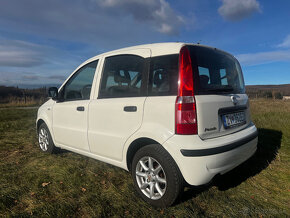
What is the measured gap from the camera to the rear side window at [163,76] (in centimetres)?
219

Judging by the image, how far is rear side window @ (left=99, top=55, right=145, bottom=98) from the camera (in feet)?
8.38

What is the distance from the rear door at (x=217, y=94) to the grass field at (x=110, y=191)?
835 mm

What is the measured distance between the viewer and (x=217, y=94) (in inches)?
91.4

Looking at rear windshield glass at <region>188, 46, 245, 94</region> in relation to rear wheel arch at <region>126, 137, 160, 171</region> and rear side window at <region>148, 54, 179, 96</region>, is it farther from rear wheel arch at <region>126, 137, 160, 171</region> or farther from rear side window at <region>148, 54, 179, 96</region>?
rear wheel arch at <region>126, 137, 160, 171</region>

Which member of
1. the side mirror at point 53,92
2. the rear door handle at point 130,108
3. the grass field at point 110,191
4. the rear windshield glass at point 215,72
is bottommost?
the grass field at point 110,191

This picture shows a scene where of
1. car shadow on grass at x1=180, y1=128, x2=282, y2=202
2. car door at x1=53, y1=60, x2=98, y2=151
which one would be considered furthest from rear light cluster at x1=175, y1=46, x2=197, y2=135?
car door at x1=53, y1=60, x2=98, y2=151

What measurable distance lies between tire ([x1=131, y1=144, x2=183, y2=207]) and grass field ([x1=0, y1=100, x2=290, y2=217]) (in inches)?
5.0

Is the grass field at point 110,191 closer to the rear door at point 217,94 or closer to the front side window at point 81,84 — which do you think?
the rear door at point 217,94

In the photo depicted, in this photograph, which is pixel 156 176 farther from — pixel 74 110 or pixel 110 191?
pixel 74 110

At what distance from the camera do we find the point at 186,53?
221cm

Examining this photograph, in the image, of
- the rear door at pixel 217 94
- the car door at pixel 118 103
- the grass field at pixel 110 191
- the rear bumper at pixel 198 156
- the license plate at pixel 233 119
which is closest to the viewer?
the rear bumper at pixel 198 156

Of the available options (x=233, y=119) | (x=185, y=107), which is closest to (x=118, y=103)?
(x=185, y=107)

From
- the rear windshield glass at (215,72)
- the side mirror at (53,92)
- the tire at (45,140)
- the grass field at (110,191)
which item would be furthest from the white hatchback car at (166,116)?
the tire at (45,140)

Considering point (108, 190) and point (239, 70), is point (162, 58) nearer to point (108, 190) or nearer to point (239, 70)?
point (239, 70)
